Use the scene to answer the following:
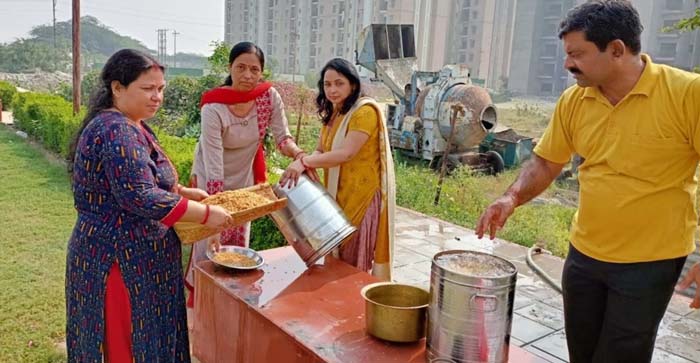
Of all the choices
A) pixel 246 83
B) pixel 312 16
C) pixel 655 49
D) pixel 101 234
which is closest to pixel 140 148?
pixel 101 234

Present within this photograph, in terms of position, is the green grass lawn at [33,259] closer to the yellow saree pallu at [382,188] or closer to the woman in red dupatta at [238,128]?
the woman in red dupatta at [238,128]

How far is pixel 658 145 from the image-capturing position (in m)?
1.83

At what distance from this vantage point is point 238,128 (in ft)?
10.9

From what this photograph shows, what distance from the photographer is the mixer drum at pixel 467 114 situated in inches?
388

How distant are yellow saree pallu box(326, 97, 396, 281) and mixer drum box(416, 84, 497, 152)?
6987 millimetres

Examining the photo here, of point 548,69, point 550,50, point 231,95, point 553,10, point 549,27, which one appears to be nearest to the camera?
point 231,95

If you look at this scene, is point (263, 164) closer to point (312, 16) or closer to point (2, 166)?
point (2, 166)

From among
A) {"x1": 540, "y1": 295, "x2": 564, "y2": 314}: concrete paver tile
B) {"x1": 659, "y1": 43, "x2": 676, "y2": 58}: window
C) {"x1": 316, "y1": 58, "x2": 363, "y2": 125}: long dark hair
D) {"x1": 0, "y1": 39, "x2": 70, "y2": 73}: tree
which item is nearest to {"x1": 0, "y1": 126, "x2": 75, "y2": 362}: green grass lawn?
{"x1": 316, "y1": 58, "x2": 363, "y2": 125}: long dark hair

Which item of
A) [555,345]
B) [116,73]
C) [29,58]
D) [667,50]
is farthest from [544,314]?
[29,58]

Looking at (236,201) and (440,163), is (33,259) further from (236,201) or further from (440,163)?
(440,163)

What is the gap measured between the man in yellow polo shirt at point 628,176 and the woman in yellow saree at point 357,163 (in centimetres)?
101

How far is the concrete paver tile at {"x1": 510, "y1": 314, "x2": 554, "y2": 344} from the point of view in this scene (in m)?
3.64

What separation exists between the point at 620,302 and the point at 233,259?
1.69m

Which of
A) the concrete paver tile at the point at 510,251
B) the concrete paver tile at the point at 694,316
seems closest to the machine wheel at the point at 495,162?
the concrete paver tile at the point at 510,251
